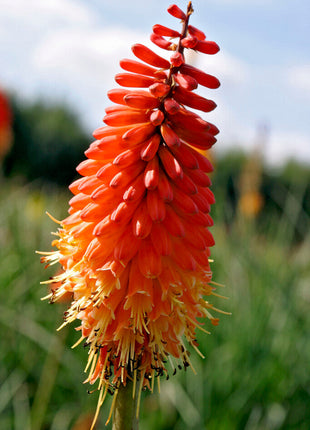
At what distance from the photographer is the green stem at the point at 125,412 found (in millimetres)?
1558

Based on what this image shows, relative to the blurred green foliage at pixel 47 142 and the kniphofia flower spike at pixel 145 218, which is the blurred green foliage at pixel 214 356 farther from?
the blurred green foliage at pixel 47 142

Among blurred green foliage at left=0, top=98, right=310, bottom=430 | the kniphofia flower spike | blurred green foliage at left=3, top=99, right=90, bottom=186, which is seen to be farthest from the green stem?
blurred green foliage at left=3, top=99, right=90, bottom=186

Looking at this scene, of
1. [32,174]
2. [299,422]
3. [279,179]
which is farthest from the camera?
[279,179]

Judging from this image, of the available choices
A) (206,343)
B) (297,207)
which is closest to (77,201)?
(206,343)

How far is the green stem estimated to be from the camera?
61.3 inches

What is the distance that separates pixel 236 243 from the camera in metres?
4.99

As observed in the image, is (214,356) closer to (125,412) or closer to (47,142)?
(125,412)

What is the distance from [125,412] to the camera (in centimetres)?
156

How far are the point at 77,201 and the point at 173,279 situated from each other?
46cm

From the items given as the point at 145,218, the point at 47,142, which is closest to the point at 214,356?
the point at 145,218

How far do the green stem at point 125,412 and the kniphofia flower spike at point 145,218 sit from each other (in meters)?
0.04

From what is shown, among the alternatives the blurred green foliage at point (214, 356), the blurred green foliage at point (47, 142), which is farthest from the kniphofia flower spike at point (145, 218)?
the blurred green foliage at point (47, 142)

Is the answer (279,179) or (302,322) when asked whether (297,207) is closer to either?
(302,322)

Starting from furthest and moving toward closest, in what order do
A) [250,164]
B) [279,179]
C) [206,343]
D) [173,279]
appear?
[279,179]
[250,164]
[206,343]
[173,279]
